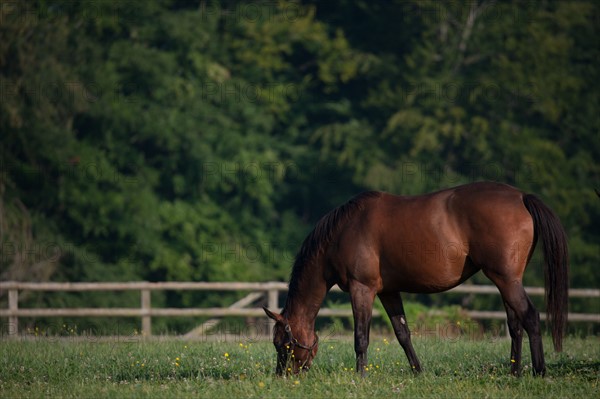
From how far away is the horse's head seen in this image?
375 inches

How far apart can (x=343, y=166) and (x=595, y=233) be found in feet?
24.3

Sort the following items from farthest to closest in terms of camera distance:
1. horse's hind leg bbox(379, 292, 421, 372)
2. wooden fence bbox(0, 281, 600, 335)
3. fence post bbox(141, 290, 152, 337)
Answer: fence post bbox(141, 290, 152, 337) < wooden fence bbox(0, 281, 600, 335) < horse's hind leg bbox(379, 292, 421, 372)

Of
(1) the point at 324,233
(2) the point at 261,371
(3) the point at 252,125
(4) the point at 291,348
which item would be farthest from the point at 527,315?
(3) the point at 252,125

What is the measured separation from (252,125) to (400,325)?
56.1 ft

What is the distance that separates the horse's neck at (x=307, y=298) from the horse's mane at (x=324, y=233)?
0.24ft

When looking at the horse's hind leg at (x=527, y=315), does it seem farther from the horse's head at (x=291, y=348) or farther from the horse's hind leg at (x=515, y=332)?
the horse's head at (x=291, y=348)

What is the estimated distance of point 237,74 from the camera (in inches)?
1072

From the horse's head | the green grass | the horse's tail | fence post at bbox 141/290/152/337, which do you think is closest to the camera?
the green grass

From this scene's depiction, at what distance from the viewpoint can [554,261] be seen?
29.9ft

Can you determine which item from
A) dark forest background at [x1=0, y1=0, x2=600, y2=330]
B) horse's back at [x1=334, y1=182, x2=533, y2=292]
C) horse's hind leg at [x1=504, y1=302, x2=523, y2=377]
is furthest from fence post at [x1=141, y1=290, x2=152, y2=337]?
horse's hind leg at [x1=504, y1=302, x2=523, y2=377]

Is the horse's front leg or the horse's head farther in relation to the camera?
the horse's head

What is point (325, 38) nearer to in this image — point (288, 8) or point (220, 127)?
point (288, 8)

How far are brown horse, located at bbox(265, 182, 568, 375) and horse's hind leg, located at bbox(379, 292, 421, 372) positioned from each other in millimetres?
12

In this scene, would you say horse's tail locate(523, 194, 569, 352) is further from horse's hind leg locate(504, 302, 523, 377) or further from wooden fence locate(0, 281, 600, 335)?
wooden fence locate(0, 281, 600, 335)
